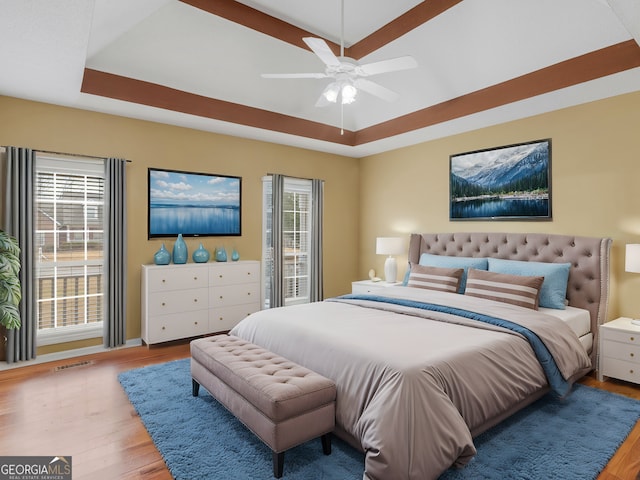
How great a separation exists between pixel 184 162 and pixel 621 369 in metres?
4.82

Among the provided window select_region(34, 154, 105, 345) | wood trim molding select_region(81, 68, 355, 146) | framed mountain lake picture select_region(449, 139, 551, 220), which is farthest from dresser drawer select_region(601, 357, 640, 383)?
window select_region(34, 154, 105, 345)

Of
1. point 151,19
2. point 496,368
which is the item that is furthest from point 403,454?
point 151,19

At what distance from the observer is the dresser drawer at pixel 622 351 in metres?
3.05

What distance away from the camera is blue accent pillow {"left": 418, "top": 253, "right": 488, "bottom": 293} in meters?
4.12

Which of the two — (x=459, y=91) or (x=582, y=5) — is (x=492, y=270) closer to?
(x=459, y=91)

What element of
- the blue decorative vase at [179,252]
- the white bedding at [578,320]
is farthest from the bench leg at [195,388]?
the white bedding at [578,320]

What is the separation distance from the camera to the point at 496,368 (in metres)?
2.33

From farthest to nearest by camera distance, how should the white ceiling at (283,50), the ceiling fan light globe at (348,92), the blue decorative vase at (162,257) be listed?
the blue decorative vase at (162,257)
the ceiling fan light globe at (348,92)
the white ceiling at (283,50)

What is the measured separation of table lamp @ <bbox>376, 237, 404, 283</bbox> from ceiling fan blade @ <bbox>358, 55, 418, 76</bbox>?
2.82 metres

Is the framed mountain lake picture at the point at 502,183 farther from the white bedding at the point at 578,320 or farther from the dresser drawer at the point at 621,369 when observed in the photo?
the dresser drawer at the point at 621,369

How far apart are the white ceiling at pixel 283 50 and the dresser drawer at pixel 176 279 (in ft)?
5.58

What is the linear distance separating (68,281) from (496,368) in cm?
407

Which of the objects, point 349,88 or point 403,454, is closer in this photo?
point 403,454

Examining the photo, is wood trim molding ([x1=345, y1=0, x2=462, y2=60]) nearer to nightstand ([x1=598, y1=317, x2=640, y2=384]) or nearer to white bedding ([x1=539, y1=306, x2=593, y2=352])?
white bedding ([x1=539, y1=306, x2=593, y2=352])
